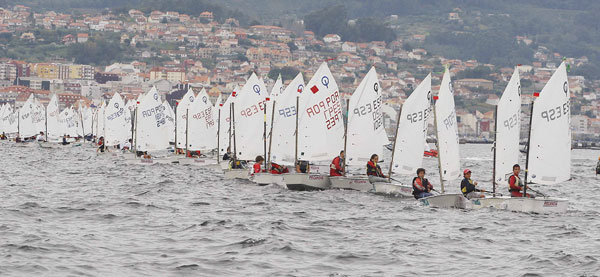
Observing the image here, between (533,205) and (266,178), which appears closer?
(533,205)

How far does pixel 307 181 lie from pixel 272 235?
1096 cm

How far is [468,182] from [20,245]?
13.7 meters

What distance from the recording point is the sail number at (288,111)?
38.2 metres

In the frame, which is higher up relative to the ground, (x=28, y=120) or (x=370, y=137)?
Answer: (x=28, y=120)

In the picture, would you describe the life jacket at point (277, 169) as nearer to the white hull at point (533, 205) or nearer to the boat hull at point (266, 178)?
the boat hull at point (266, 178)

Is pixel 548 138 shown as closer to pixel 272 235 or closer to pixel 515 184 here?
pixel 515 184

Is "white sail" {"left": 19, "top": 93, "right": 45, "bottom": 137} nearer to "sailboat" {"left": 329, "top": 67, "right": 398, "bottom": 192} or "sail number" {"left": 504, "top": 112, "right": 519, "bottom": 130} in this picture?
"sailboat" {"left": 329, "top": 67, "right": 398, "bottom": 192}

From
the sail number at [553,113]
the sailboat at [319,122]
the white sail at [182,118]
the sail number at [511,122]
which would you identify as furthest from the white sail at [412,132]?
the white sail at [182,118]

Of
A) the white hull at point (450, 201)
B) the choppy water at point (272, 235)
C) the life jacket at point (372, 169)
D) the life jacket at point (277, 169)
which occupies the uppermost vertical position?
the life jacket at point (372, 169)

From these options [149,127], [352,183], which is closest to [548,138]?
[352,183]

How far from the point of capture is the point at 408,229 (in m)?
24.2

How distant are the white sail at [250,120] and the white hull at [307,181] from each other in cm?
877

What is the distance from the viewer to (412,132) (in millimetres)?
33156

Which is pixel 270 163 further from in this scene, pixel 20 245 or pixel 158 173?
pixel 20 245
